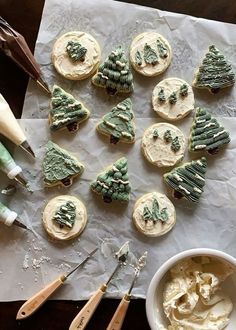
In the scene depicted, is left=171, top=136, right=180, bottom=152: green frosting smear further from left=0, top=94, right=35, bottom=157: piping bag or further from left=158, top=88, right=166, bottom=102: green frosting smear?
left=0, top=94, right=35, bottom=157: piping bag

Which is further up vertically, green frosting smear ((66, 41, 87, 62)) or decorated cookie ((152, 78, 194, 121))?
green frosting smear ((66, 41, 87, 62))

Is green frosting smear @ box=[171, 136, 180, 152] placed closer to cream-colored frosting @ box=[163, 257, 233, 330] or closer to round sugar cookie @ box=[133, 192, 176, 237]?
round sugar cookie @ box=[133, 192, 176, 237]

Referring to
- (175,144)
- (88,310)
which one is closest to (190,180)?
(175,144)

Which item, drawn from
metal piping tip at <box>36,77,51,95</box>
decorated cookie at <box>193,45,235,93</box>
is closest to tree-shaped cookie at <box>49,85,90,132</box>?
metal piping tip at <box>36,77,51,95</box>

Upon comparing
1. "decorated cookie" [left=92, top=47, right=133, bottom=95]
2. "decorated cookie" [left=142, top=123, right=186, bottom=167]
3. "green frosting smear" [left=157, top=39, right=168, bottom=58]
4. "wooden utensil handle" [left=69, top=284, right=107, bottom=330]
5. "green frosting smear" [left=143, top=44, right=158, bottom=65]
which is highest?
"green frosting smear" [left=157, top=39, right=168, bottom=58]

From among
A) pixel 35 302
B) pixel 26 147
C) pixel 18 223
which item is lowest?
pixel 35 302

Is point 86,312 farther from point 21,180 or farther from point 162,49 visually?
point 162,49

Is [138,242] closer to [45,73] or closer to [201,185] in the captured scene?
[201,185]

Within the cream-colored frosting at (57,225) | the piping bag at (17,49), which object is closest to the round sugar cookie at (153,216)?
the cream-colored frosting at (57,225)
